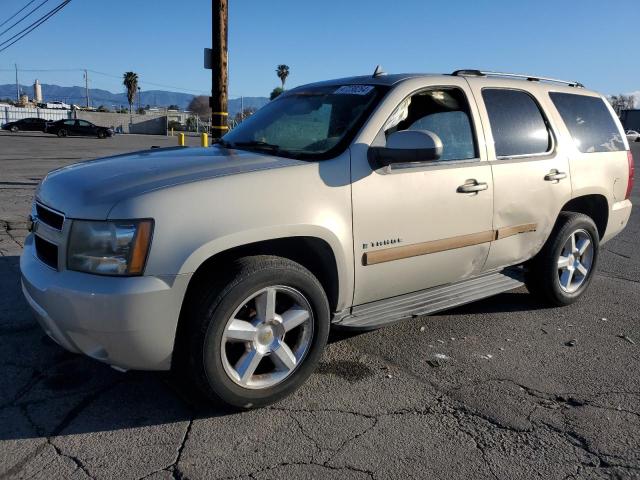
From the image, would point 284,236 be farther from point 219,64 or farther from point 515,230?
point 219,64

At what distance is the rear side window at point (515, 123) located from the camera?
418 centimetres

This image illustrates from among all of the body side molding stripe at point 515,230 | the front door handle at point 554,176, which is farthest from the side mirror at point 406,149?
the front door handle at point 554,176

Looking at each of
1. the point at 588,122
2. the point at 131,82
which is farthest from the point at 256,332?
the point at 131,82

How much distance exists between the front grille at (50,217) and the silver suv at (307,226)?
1cm

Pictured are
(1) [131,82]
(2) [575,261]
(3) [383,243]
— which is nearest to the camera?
(3) [383,243]

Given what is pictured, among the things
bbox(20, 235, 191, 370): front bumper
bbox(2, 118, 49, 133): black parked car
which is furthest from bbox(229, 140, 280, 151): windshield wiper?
bbox(2, 118, 49, 133): black parked car

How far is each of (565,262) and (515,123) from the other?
4.41 feet

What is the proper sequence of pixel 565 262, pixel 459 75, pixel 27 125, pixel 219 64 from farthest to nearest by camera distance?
1. pixel 27 125
2. pixel 219 64
3. pixel 565 262
4. pixel 459 75

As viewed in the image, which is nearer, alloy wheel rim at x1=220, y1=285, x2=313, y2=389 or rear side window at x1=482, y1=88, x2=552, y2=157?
alloy wheel rim at x1=220, y1=285, x2=313, y2=389

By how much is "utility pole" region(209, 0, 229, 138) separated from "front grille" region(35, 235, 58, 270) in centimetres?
821

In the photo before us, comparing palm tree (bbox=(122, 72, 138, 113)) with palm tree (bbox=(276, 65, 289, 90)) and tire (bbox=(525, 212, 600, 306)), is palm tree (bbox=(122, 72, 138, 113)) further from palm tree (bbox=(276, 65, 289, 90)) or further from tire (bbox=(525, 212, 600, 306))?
tire (bbox=(525, 212, 600, 306))

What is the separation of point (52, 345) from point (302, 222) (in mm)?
2023

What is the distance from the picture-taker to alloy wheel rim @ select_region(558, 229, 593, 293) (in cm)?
484

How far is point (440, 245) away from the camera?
3.74 metres
